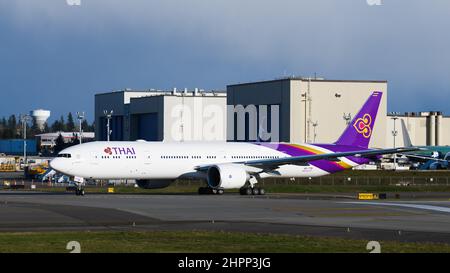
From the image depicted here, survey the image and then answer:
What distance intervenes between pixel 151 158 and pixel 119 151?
7.36 ft

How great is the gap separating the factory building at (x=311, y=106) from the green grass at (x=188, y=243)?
9297cm

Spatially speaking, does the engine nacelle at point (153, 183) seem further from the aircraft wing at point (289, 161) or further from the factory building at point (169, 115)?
the factory building at point (169, 115)

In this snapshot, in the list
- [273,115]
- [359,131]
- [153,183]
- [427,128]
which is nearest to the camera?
[153,183]

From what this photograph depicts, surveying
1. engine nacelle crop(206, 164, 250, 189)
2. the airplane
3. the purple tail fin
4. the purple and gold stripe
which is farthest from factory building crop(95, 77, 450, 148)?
engine nacelle crop(206, 164, 250, 189)

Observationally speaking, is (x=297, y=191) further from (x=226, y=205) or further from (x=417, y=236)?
(x=417, y=236)

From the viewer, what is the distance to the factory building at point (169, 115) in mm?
136000

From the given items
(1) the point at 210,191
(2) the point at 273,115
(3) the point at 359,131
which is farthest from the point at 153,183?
(2) the point at 273,115

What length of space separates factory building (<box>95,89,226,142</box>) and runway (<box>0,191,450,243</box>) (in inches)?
3414

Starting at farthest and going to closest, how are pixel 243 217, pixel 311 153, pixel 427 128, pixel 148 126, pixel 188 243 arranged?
pixel 427 128, pixel 148 126, pixel 311 153, pixel 243 217, pixel 188 243

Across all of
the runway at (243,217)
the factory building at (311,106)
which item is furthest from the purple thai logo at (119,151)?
the factory building at (311,106)

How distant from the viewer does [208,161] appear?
61750mm

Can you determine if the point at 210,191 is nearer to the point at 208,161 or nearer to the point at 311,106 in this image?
the point at 208,161

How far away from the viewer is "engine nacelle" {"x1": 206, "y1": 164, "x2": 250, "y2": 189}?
2304 inches

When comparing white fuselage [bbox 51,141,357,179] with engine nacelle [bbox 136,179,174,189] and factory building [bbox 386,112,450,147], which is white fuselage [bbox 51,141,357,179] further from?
factory building [bbox 386,112,450,147]
